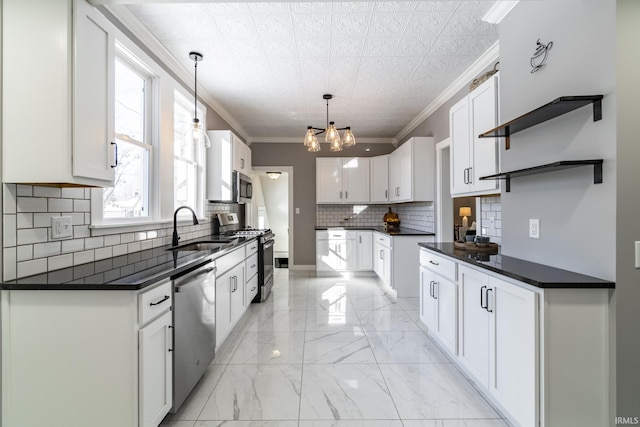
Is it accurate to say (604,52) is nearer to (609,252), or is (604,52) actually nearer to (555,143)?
(555,143)

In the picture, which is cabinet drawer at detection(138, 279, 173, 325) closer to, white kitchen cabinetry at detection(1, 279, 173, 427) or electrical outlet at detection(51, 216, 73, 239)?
white kitchen cabinetry at detection(1, 279, 173, 427)

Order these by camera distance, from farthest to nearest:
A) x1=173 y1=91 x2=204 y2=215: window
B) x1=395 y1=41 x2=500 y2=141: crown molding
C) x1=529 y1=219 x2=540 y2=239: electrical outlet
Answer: x1=173 y1=91 x2=204 y2=215: window → x1=395 y1=41 x2=500 y2=141: crown molding → x1=529 y1=219 x2=540 y2=239: electrical outlet

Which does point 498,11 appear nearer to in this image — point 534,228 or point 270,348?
point 534,228

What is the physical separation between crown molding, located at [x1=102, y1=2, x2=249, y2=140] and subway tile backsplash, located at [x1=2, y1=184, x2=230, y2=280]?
1253mm

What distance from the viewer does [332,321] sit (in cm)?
345

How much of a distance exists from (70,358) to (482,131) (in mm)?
3036

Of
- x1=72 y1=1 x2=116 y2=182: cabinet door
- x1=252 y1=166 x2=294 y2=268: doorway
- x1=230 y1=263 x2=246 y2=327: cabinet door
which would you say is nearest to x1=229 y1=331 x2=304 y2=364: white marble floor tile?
x1=230 y1=263 x2=246 y2=327: cabinet door

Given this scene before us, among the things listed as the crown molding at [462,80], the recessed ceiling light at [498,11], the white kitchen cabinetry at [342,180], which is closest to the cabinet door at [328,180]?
the white kitchen cabinetry at [342,180]

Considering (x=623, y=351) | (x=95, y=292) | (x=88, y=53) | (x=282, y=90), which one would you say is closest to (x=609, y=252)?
(x=623, y=351)

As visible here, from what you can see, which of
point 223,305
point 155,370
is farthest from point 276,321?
point 155,370

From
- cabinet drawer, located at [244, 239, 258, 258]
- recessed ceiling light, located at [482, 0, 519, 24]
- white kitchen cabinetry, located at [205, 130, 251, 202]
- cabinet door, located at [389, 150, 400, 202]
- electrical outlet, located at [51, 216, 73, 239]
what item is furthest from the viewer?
cabinet door, located at [389, 150, 400, 202]

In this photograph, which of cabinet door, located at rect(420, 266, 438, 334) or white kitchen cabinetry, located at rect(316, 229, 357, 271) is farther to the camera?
white kitchen cabinetry, located at rect(316, 229, 357, 271)

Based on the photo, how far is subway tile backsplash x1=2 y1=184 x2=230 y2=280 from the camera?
1.52 metres

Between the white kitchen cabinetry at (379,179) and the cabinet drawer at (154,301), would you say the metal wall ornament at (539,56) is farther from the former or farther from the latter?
the white kitchen cabinetry at (379,179)
